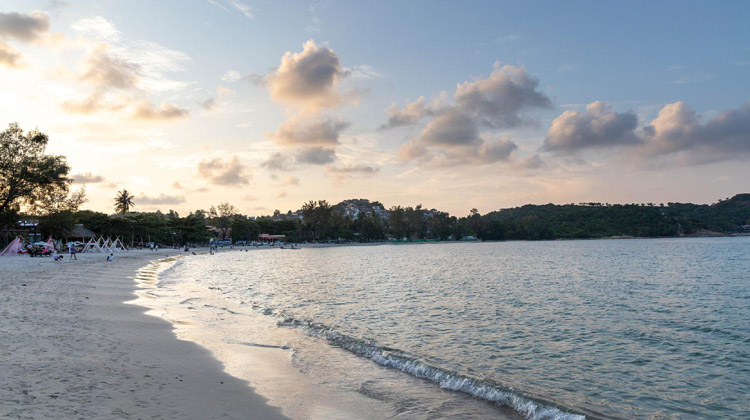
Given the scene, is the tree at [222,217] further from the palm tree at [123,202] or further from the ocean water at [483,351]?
the ocean water at [483,351]

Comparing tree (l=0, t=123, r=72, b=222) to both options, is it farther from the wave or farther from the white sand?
the wave

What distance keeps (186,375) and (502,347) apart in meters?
9.02

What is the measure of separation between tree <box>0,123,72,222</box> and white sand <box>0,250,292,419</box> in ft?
171

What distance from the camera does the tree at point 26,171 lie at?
55.2 metres

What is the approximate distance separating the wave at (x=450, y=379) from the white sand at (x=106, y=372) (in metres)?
4.17

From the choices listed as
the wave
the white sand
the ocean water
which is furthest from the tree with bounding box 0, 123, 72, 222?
the wave

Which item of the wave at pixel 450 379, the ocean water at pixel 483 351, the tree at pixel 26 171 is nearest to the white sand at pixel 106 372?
the ocean water at pixel 483 351

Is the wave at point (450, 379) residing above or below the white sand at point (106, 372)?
below

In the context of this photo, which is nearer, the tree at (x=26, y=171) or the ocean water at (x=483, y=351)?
the ocean water at (x=483, y=351)

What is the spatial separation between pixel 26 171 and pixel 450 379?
65140 mm

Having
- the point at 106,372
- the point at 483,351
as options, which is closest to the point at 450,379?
the point at 483,351

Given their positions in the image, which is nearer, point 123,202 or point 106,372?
point 106,372

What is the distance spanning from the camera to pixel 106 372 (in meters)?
8.29

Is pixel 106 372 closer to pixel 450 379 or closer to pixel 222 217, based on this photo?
pixel 450 379
